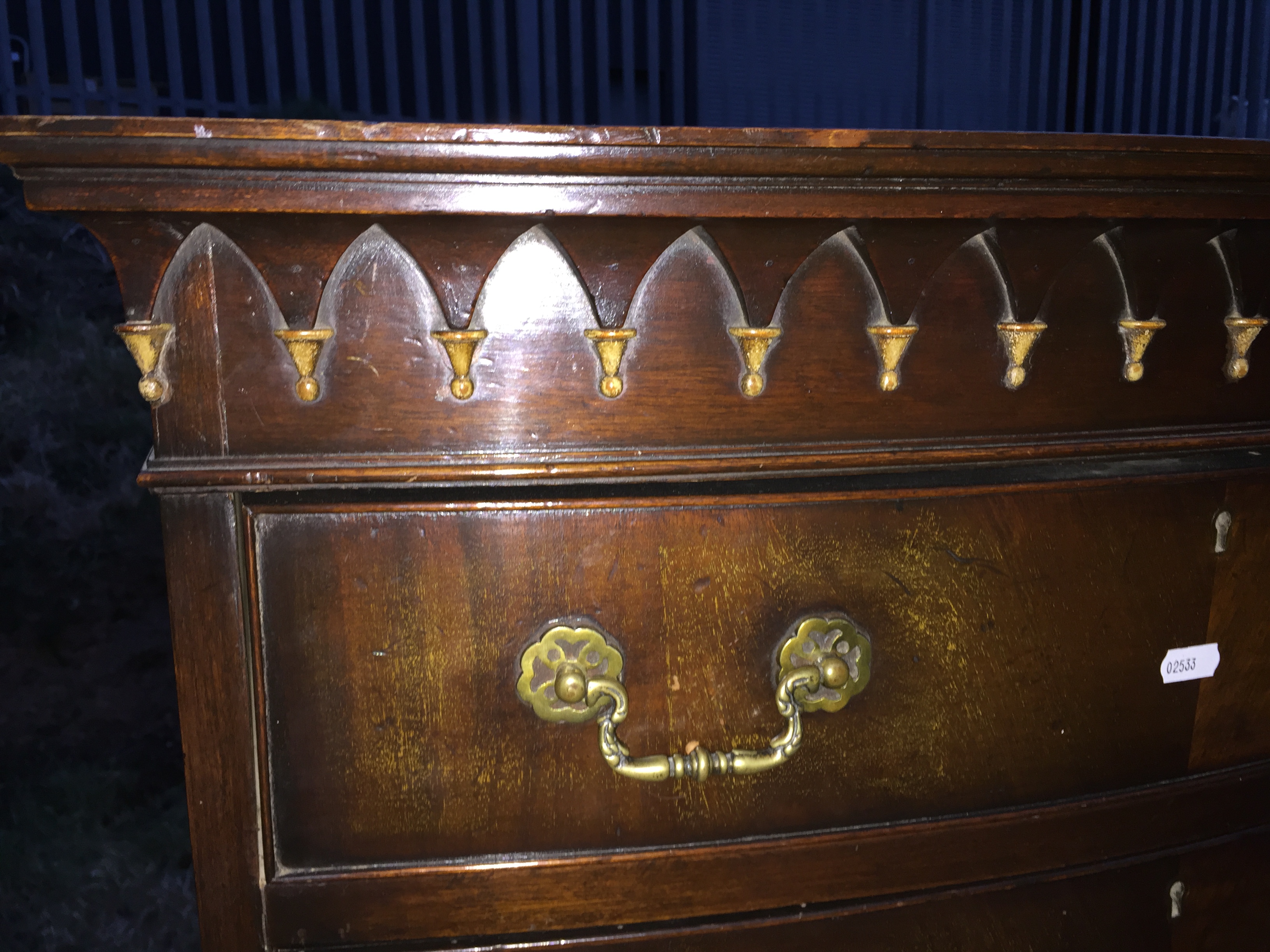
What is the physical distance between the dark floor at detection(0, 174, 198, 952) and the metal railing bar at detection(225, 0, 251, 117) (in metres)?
0.25

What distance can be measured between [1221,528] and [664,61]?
1015 millimetres

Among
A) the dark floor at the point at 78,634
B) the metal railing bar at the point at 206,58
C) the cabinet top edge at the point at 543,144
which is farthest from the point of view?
the metal railing bar at the point at 206,58

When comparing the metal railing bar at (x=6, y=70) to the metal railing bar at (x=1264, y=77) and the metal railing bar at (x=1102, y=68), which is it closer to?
the metal railing bar at (x=1102, y=68)

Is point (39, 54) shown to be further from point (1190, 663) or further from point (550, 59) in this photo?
point (1190, 663)

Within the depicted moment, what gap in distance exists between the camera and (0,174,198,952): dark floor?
953 mm

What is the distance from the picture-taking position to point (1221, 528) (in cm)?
63

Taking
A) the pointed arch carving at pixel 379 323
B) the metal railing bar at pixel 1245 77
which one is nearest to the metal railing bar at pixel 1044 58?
the metal railing bar at pixel 1245 77

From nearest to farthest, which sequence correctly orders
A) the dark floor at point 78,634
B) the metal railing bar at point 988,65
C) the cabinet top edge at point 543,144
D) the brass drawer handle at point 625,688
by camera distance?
1. the cabinet top edge at point 543,144
2. the brass drawer handle at point 625,688
3. the dark floor at point 78,634
4. the metal railing bar at point 988,65

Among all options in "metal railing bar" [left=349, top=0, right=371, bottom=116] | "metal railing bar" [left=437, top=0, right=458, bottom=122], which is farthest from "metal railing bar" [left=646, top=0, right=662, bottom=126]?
"metal railing bar" [left=349, top=0, right=371, bottom=116]

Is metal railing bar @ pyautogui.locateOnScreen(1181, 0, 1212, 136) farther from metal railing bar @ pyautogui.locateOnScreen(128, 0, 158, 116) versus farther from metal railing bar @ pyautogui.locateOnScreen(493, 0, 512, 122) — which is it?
metal railing bar @ pyautogui.locateOnScreen(128, 0, 158, 116)

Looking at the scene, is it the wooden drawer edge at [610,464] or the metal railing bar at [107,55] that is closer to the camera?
the wooden drawer edge at [610,464]

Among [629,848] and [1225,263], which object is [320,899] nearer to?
[629,848]

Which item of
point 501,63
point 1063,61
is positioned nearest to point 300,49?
point 501,63

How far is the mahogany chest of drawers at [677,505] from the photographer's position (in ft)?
1.57
